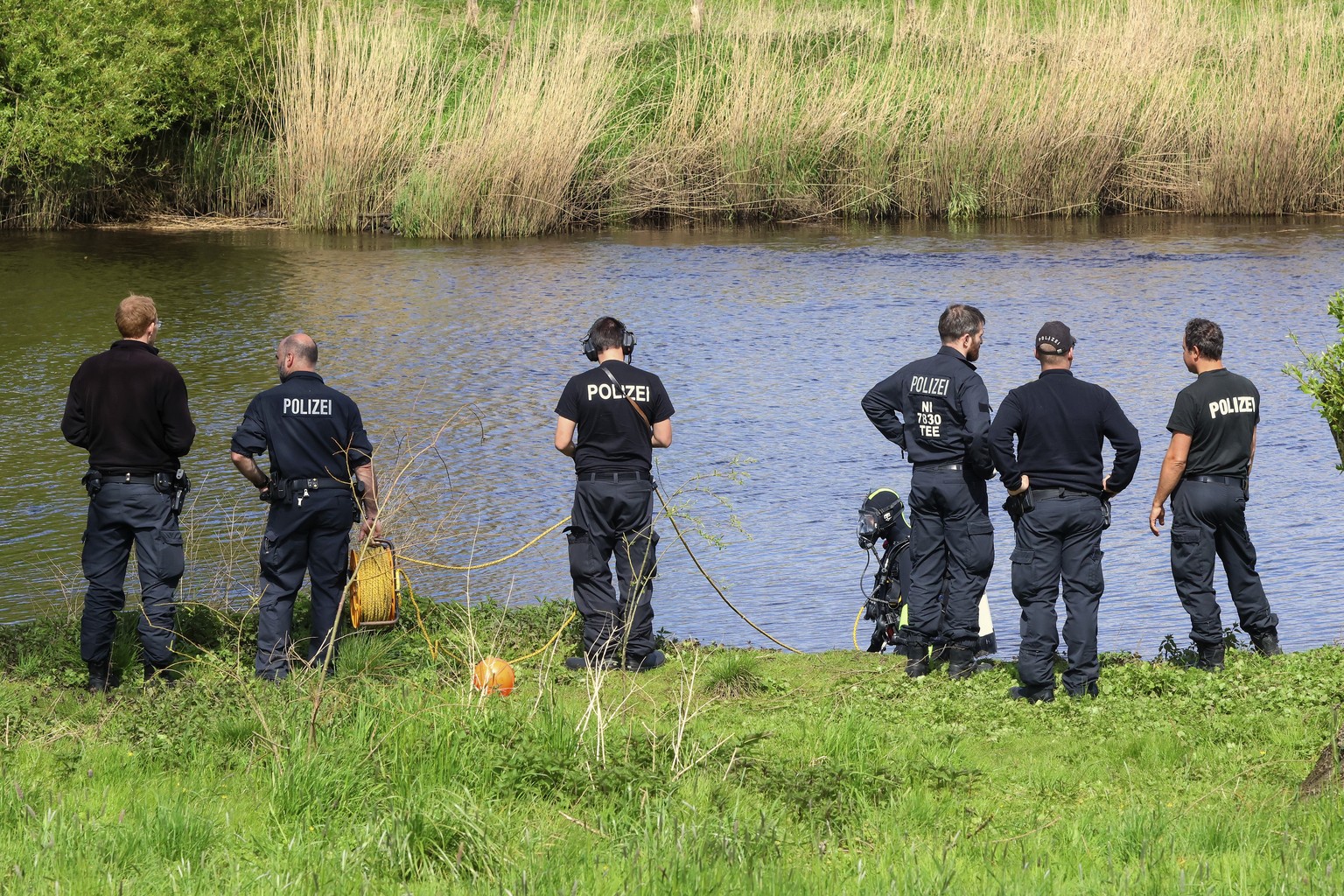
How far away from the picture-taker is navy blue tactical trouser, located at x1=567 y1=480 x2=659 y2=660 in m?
7.41

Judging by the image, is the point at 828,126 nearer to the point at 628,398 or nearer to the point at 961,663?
the point at 628,398

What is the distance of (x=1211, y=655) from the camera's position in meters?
7.25

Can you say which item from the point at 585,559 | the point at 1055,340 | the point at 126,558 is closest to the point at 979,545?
the point at 1055,340

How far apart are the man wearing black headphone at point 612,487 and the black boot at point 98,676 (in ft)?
6.89

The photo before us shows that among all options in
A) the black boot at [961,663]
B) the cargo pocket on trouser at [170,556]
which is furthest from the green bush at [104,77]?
the black boot at [961,663]

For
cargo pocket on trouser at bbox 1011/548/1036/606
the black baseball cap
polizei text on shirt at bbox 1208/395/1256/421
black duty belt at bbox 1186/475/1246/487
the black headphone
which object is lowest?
cargo pocket on trouser at bbox 1011/548/1036/606

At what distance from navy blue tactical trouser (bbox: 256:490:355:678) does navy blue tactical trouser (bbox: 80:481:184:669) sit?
40cm

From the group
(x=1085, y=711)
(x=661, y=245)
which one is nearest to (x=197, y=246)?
(x=661, y=245)

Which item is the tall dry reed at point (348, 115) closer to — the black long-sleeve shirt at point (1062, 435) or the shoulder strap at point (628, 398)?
the shoulder strap at point (628, 398)

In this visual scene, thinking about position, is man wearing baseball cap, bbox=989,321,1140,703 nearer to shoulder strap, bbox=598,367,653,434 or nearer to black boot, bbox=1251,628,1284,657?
black boot, bbox=1251,628,1284,657

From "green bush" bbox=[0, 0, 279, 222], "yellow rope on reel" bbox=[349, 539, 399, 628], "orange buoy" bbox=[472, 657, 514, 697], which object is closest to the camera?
"orange buoy" bbox=[472, 657, 514, 697]

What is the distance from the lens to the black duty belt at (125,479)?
682 cm

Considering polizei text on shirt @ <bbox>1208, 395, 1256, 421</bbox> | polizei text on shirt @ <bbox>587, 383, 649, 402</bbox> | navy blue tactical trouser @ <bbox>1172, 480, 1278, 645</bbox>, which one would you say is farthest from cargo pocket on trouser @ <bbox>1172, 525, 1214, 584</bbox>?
polizei text on shirt @ <bbox>587, 383, 649, 402</bbox>

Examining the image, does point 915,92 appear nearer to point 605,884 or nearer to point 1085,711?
point 1085,711
